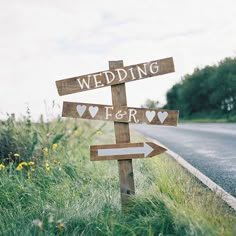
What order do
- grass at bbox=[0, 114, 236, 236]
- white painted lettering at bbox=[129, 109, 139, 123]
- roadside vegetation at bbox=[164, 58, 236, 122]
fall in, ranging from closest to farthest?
1. grass at bbox=[0, 114, 236, 236]
2. white painted lettering at bbox=[129, 109, 139, 123]
3. roadside vegetation at bbox=[164, 58, 236, 122]

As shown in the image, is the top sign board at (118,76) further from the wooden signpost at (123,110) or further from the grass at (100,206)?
the grass at (100,206)

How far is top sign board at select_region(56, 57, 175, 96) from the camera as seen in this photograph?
15.8 ft

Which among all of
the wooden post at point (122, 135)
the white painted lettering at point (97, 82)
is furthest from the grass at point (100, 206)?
the white painted lettering at point (97, 82)

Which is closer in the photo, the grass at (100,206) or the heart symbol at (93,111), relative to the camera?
the grass at (100,206)

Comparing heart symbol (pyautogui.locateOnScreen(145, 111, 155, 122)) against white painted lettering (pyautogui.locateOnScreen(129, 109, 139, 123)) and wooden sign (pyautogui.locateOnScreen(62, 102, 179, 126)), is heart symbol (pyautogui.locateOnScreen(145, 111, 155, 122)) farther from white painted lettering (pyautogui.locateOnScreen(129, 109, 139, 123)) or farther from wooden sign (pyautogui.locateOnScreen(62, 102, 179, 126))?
white painted lettering (pyautogui.locateOnScreen(129, 109, 139, 123))

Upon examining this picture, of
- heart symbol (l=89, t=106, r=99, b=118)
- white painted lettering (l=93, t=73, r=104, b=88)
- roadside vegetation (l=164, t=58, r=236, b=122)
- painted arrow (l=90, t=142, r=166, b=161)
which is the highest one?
roadside vegetation (l=164, t=58, r=236, b=122)

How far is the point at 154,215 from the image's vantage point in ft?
13.6

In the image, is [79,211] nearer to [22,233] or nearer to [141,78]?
[22,233]

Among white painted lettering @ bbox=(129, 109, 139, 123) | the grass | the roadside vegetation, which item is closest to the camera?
the grass

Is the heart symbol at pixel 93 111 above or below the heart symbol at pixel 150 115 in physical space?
above

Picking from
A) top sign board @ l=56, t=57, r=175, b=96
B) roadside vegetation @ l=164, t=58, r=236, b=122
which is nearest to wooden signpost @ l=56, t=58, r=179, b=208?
top sign board @ l=56, t=57, r=175, b=96

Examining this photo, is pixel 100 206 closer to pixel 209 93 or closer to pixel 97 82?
pixel 97 82

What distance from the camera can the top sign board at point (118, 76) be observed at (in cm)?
481

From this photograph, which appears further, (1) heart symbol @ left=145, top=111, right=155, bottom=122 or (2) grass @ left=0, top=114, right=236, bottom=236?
(1) heart symbol @ left=145, top=111, right=155, bottom=122
